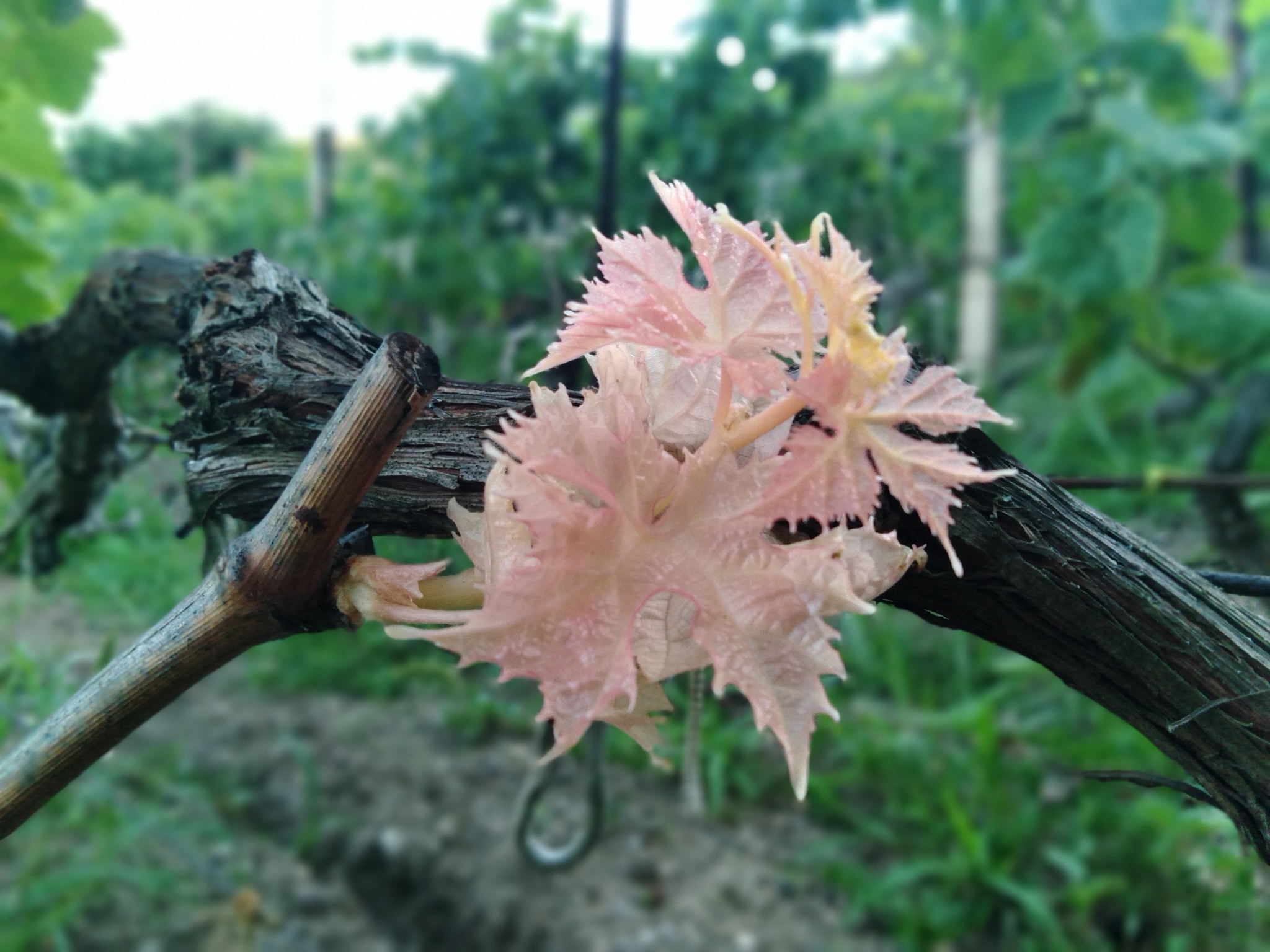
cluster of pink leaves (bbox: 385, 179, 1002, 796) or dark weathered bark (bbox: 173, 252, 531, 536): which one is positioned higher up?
dark weathered bark (bbox: 173, 252, 531, 536)

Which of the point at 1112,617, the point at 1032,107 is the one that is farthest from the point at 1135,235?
the point at 1112,617

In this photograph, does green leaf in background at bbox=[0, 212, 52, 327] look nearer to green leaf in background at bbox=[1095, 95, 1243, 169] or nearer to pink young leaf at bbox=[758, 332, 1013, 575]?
pink young leaf at bbox=[758, 332, 1013, 575]

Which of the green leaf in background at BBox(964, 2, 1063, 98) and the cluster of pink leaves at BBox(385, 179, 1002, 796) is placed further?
the green leaf in background at BBox(964, 2, 1063, 98)

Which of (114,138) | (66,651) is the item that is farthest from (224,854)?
(114,138)

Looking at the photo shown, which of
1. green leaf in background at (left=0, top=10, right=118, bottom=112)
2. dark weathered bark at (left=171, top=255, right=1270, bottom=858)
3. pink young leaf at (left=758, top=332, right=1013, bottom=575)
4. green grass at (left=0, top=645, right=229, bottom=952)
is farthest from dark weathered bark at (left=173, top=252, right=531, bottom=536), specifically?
green grass at (left=0, top=645, right=229, bottom=952)

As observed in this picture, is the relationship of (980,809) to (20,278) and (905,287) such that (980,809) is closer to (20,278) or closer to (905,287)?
(905,287)

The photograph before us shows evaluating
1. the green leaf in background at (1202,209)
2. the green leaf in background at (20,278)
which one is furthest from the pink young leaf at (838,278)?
the green leaf in background at (1202,209)
